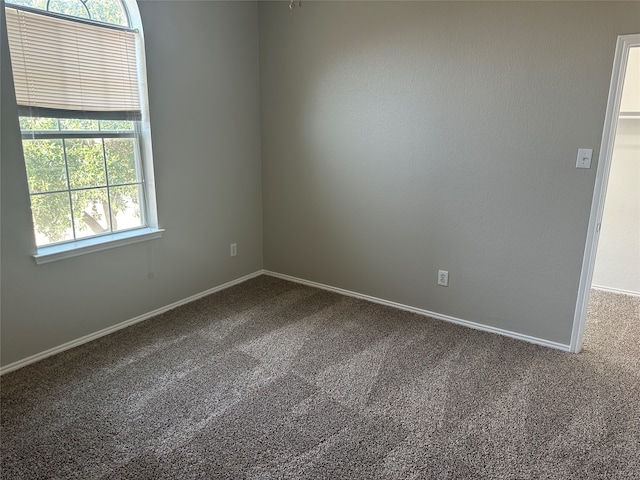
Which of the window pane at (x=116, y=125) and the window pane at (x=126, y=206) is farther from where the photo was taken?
the window pane at (x=126, y=206)

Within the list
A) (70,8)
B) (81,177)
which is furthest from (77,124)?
(70,8)

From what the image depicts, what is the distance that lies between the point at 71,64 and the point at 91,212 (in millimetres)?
950

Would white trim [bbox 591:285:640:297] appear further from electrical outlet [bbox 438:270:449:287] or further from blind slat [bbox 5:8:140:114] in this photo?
blind slat [bbox 5:8:140:114]

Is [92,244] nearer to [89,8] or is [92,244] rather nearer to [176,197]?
[176,197]

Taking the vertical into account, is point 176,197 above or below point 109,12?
below

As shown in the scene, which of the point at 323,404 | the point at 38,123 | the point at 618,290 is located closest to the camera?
the point at 323,404

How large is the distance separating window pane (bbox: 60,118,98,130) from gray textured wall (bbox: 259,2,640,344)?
5.08 ft

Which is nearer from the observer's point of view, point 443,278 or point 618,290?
point 443,278

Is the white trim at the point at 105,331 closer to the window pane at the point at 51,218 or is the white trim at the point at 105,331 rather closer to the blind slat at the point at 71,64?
the window pane at the point at 51,218

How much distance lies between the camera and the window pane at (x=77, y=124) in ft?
8.79

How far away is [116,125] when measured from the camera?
298cm

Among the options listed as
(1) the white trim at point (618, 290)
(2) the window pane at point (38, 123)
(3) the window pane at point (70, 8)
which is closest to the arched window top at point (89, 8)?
(3) the window pane at point (70, 8)

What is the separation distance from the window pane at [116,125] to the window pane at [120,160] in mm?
69

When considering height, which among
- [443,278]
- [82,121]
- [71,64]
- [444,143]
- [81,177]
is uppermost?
[71,64]
